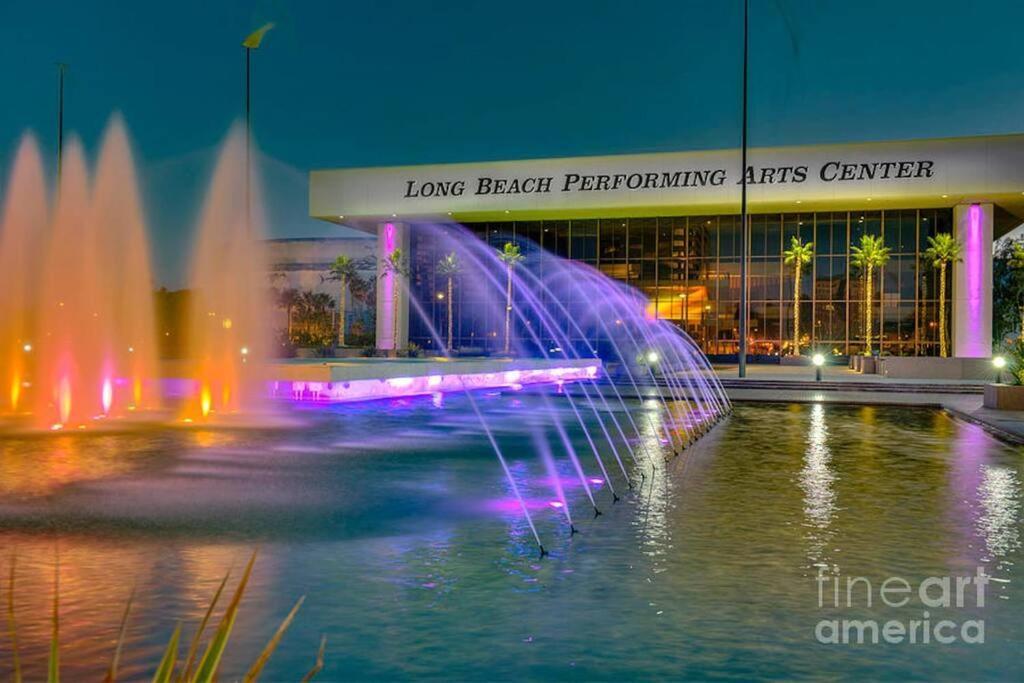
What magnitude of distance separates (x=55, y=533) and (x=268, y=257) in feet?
252

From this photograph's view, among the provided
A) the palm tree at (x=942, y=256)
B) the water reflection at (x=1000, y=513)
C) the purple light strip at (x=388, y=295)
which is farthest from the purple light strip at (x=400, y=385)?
the purple light strip at (x=388, y=295)

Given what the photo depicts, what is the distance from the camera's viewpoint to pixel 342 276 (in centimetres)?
7781

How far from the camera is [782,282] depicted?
6244cm

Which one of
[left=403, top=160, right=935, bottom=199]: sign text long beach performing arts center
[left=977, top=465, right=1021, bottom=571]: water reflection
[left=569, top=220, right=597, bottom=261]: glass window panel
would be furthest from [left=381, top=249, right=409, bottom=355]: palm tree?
[left=977, top=465, right=1021, bottom=571]: water reflection

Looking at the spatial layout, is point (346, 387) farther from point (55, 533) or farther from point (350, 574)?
point (350, 574)

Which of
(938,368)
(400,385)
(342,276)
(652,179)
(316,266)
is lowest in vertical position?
(400,385)

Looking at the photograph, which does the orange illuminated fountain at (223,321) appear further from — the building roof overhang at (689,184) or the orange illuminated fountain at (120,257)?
the building roof overhang at (689,184)

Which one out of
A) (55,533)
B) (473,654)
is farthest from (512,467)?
(473,654)

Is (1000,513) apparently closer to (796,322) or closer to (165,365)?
(165,365)

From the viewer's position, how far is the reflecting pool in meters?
5.99

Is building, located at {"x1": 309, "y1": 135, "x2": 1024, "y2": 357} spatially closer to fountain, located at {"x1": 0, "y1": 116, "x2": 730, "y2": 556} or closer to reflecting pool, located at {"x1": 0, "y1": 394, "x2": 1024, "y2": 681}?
fountain, located at {"x1": 0, "y1": 116, "x2": 730, "y2": 556}

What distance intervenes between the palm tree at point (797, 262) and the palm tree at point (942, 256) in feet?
20.6

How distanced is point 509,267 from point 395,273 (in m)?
7.13

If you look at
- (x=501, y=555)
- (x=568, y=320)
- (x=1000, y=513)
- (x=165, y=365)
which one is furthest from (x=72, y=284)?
(x=568, y=320)
